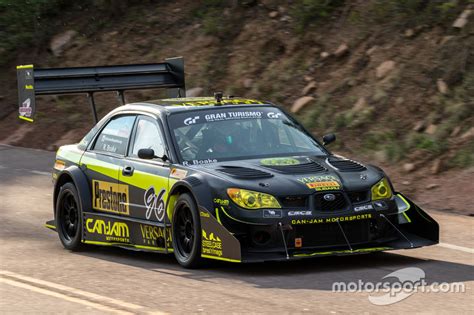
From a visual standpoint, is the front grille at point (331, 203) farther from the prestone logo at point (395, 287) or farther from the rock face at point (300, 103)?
the rock face at point (300, 103)

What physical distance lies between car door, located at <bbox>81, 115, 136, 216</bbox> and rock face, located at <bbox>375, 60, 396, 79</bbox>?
704cm

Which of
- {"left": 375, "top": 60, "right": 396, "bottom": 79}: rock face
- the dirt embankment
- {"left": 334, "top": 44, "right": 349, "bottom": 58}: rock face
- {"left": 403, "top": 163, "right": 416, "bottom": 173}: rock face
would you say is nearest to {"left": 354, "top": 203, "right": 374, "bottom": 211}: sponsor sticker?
the dirt embankment

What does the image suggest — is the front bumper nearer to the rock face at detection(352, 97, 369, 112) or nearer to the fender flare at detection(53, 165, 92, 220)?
the fender flare at detection(53, 165, 92, 220)

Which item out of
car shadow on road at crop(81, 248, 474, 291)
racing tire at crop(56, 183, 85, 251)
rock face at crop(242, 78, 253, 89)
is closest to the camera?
car shadow on road at crop(81, 248, 474, 291)

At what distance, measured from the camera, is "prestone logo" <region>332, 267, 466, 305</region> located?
7.94 metres

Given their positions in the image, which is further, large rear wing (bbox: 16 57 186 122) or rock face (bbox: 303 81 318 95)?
rock face (bbox: 303 81 318 95)

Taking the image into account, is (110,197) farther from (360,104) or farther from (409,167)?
(360,104)

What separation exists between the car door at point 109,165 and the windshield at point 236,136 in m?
0.79

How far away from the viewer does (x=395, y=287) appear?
328 inches

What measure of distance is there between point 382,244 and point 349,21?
10413mm

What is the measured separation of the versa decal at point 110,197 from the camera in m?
10.7

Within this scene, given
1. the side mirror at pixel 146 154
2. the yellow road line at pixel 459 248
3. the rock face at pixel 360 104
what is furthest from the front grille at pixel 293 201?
the rock face at pixel 360 104

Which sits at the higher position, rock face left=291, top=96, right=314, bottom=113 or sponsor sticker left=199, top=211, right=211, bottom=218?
sponsor sticker left=199, top=211, right=211, bottom=218

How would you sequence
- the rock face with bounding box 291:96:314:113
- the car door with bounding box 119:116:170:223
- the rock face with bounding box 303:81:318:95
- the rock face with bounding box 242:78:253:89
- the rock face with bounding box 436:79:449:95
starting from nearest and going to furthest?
the car door with bounding box 119:116:170:223 < the rock face with bounding box 436:79:449:95 < the rock face with bounding box 291:96:314:113 < the rock face with bounding box 303:81:318:95 < the rock face with bounding box 242:78:253:89
